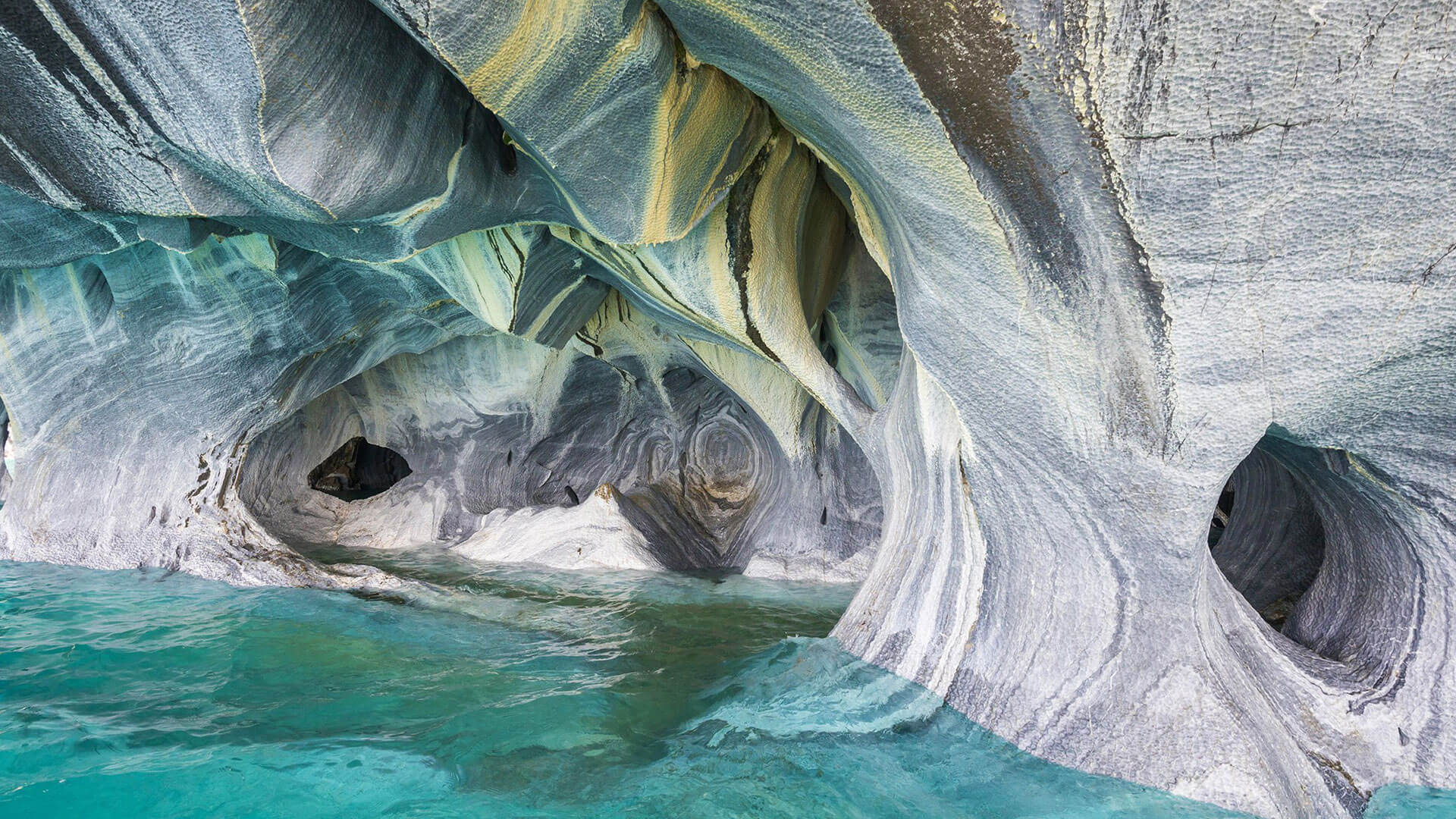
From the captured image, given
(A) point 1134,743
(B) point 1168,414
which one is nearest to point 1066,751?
(A) point 1134,743

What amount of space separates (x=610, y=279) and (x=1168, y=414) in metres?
→ 3.74

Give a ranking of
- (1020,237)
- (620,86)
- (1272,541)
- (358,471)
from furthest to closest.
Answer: (358,471), (1272,541), (620,86), (1020,237)

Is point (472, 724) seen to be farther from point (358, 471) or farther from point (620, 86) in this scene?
point (358, 471)

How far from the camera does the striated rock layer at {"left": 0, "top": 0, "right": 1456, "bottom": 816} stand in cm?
214

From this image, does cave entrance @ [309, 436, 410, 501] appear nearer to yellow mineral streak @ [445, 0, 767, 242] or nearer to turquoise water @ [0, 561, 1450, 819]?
turquoise water @ [0, 561, 1450, 819]

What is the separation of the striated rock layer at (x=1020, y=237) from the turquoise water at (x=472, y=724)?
36 centimetres

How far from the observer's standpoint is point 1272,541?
4.52 meters

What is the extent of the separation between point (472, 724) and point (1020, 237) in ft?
7.92

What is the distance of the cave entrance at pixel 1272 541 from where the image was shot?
437 cm

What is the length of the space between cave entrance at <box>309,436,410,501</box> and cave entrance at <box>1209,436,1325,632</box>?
A: 25.5 feet

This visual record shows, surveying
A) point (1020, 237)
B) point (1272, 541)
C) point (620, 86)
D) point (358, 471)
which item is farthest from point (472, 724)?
point (358, 471)

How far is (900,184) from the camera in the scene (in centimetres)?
273

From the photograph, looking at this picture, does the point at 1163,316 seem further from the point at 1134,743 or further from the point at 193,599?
the point at 193,599

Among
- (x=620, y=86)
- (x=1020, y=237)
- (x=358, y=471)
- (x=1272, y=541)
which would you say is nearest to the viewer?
(x=1020, y=237)
